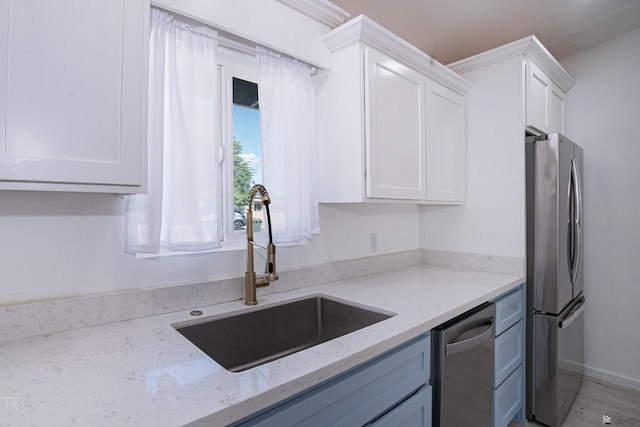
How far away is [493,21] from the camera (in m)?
2.08

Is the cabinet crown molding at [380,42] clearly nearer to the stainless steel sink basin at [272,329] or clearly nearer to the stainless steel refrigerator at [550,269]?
the stainless steel refrigerator at [550,269]

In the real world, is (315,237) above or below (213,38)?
below

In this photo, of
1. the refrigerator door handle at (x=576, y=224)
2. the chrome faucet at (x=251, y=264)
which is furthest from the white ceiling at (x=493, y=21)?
the chrome faucet at (x=251, y=264)

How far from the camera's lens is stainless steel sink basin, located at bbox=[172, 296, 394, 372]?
127cm

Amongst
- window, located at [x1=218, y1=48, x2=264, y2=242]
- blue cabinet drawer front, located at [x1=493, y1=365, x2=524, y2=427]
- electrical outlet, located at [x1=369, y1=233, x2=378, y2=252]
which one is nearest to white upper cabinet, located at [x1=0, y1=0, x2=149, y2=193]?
window, located at [x1=218, y1=48, x2=264, y2=242]

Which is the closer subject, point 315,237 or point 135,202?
point 135,202

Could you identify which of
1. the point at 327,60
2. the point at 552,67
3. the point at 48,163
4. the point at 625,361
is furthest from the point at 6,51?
the point at 625,361

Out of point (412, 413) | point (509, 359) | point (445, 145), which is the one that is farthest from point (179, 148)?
point (509, 359)

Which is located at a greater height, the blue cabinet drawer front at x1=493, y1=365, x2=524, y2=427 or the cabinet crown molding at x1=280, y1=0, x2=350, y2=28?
the cabinet crown molding at x1=280, y1=0, x2=350, y2=28

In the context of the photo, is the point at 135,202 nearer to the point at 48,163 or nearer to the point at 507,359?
the point at 48,163

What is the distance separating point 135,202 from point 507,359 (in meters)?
2.02

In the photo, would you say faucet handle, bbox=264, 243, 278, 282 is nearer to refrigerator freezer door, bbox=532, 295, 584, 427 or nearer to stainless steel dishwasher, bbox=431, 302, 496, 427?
stainless steel dishwasher, bbox=431, 302, 496, 427

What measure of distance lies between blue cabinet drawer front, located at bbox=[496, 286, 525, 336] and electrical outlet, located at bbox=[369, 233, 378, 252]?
743 millimetres

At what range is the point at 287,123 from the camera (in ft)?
5.30
